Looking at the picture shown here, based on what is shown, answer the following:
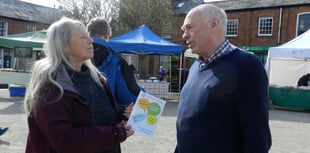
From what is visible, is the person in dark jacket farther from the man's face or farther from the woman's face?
the man's face

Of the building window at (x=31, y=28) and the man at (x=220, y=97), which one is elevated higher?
the building window at (x=31, y=28)

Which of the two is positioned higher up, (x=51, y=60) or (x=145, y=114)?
(x=51, y=60)

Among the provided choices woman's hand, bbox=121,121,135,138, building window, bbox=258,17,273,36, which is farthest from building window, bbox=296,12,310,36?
woman's hand, bbox=121,121,135,138

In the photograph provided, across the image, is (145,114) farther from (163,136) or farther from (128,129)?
(163,136)

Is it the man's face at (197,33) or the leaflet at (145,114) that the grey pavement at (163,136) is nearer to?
the leaflet at (145,114)

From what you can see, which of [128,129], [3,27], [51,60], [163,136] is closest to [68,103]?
[51,60]

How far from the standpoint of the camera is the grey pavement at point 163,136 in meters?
5.86

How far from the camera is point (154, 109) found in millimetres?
2322

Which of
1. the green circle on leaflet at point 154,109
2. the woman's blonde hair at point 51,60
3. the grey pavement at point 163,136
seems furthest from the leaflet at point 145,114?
the grey pavement at point 163,136

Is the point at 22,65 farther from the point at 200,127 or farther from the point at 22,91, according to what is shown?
the point at 200,127

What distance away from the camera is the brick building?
81.1ft

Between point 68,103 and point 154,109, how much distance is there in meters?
0.72

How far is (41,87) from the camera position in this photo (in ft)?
5.89

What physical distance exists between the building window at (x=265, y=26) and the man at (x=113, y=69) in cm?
2491
